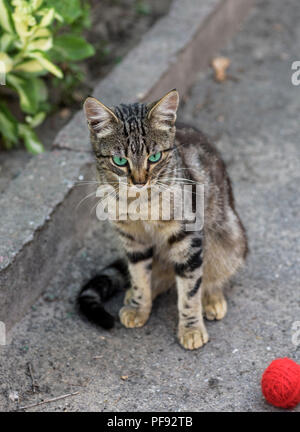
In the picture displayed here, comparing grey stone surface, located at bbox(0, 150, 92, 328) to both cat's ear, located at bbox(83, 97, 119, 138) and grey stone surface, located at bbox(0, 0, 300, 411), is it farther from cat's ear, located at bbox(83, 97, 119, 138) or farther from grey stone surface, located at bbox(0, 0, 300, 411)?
cat's ear, located at bbox(83, 97, 119, 138)

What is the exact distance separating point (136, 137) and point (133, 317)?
42.7 inches

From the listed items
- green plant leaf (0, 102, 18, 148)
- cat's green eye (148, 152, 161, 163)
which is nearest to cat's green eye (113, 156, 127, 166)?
cat's green eye (148, 152, 161, 163)

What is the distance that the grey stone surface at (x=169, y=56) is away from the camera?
4348 millimetres

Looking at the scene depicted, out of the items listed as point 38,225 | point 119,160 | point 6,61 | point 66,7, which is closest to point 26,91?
point 6,61

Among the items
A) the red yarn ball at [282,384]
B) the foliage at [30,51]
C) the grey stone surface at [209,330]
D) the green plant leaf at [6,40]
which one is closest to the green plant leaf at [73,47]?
the foliage at [30,51]

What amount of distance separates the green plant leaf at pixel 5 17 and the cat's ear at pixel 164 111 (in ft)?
3.99

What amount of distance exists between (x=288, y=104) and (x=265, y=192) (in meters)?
1.18

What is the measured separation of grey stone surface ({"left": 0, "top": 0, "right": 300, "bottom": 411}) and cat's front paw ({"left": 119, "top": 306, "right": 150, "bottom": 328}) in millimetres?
40

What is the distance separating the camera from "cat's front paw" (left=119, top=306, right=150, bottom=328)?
3.44 m

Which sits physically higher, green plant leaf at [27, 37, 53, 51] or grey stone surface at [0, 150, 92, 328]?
green plant leaf at [27, 37, 53, 51]

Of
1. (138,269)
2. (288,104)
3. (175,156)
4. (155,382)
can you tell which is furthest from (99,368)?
(288,104)

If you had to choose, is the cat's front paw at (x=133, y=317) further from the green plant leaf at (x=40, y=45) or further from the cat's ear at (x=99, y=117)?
the green plant leaf at (x=40, y=45)

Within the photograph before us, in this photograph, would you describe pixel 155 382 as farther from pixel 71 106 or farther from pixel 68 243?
pixel 71 106
